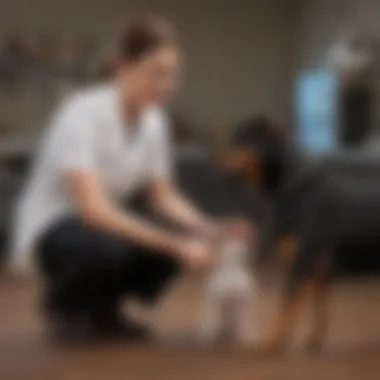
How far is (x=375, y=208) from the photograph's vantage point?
277cm

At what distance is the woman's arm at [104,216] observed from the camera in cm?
222

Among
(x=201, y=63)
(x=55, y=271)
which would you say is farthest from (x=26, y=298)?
(x=201, y=63)

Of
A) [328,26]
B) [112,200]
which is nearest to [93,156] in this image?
[112,200]

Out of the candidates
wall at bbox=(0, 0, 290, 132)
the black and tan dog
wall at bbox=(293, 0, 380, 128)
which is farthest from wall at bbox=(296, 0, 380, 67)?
the black and tan dog

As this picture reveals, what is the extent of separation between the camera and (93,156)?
7.68 ft

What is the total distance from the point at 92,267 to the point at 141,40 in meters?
0.54

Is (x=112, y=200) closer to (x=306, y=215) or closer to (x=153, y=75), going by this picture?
(x=153, y=75)

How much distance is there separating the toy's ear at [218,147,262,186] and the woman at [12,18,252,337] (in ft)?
1.10

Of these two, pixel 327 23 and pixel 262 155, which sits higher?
pixel 327 23

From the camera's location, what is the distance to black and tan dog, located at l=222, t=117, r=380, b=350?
235cm

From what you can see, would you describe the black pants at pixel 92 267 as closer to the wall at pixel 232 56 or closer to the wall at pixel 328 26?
the wall at pixel 328 26

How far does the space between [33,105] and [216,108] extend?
99cm

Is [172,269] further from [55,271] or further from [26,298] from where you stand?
[26,298]

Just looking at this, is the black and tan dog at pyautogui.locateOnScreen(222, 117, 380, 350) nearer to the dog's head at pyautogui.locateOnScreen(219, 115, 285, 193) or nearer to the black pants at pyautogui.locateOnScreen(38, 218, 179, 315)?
the dog's head at pyautogui.locateOnScreen(219, 115, 285, 193)
